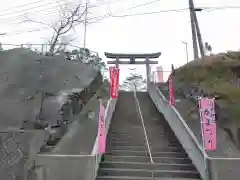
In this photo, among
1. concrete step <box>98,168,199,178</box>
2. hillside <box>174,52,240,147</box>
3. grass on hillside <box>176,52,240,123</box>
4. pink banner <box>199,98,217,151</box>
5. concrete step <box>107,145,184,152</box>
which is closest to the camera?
pink banner <box>199,98,217,151</box>

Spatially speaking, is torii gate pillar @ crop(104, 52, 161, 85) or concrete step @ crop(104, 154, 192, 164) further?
torii gate pillar @ crop(104, 52, 161, 85)

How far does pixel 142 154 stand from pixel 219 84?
6.13 metres

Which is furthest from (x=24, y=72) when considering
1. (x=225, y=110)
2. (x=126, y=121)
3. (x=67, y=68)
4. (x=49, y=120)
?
(x=225, y=110)

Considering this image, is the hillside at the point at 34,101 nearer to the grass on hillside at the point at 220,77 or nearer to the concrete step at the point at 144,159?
the concrete step at the point at 144,159

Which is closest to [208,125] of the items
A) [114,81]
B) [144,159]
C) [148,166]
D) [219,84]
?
[148,166]

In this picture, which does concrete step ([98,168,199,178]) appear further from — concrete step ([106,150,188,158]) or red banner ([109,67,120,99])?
red banner ([109,67,120,99])

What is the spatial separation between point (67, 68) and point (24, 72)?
233cm

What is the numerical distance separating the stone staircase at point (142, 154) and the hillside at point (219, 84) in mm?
1564

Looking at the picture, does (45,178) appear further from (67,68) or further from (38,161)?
(67,68)

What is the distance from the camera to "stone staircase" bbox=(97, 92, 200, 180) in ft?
28.3

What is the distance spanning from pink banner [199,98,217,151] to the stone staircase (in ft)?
3.16

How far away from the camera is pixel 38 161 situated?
321 inches

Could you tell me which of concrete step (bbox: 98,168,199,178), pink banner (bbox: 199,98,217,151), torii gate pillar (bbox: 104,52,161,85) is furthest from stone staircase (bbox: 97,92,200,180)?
torii gate pillar (bbox: 104,52,161,85)

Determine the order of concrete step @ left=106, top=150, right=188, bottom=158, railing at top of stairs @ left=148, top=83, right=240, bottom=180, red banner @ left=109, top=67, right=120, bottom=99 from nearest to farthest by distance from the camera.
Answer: railing at top of stairs @ left=148, top=83, right=240, bottom=180, concrete step @ left=106, top=150, right=188, bottom=158, red banner @ left=109, top=67, right=120, bottom=99
